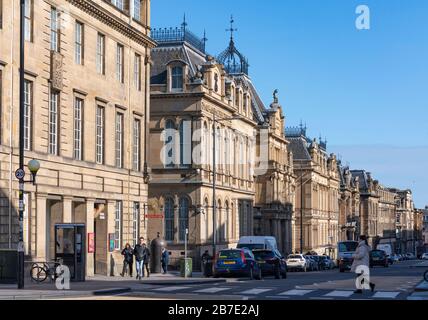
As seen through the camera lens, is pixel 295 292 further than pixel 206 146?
No

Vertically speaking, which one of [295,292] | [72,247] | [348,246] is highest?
[72,247]

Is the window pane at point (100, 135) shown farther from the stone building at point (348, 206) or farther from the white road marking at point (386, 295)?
the stone building at point (348, 206)

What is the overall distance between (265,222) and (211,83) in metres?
28.8

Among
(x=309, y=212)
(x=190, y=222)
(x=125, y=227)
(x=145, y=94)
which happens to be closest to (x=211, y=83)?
(x=190, y=222)

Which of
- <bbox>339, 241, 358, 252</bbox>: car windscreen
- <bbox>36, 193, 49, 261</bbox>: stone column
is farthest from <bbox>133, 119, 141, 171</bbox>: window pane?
<bbox>339, 241, 358, 252</bbox>: car windscreen

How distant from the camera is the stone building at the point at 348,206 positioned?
161 meters

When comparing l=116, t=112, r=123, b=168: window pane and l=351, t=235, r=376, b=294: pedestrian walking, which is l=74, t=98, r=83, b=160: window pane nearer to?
l=116, t=112, r=123, b=168: window pane

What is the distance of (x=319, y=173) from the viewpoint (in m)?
130

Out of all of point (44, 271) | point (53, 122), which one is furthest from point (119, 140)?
point (44, 271)

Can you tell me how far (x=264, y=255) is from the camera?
1998 inches

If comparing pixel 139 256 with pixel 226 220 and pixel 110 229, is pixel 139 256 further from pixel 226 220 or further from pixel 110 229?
pixel 226 220

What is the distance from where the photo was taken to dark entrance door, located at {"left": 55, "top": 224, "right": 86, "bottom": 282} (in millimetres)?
36156

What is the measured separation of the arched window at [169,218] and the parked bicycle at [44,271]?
109ft

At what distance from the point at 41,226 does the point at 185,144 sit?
31156 millimetres
